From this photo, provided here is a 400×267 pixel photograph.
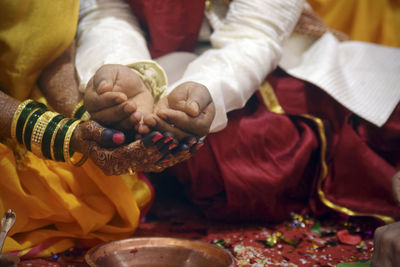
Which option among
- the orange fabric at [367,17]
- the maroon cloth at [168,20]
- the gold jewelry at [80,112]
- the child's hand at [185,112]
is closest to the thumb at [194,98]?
the child's hand at [185,112]

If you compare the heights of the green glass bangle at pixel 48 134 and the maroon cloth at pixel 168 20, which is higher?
the maroon cloth at pixel 168 20

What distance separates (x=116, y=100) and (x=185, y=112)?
17 cm

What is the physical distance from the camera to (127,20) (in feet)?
4.99

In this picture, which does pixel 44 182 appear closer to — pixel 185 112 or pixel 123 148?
pixel 123 148

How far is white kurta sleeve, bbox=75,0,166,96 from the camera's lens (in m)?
1.22

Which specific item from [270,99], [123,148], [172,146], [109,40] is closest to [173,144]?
[172,146]

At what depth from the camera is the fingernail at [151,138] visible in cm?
98

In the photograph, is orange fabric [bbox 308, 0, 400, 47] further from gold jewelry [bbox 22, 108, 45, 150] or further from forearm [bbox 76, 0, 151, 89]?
gold jewelry [bbox 22, 108, 45, 150]

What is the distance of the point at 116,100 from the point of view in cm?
97

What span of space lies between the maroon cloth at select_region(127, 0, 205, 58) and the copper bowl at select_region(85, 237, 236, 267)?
0.75 meters

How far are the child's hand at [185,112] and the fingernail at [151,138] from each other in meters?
0.03

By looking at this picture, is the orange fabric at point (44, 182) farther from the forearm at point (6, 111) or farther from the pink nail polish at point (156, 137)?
the pink nail polish at point (156, 137)

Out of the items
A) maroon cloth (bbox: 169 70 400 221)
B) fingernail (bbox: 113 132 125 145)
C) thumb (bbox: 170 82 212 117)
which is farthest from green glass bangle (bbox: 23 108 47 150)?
maroon cloth (bbox: 169 70 400 221)

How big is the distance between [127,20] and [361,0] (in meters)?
1.09
